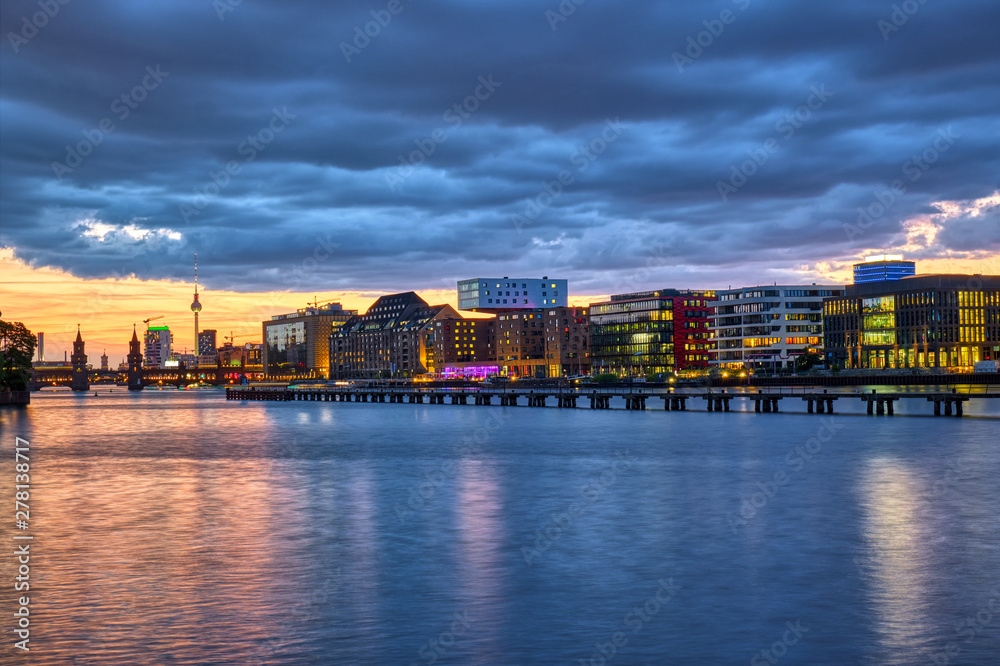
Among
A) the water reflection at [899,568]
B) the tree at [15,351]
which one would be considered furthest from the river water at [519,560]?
the tree at [15,351]

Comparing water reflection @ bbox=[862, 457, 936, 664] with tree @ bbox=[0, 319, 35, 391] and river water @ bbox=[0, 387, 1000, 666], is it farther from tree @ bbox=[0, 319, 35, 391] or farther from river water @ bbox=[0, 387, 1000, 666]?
tree @ bbox=[0, 319, 35, 391]

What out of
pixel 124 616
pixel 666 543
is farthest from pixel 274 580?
pixel 666 543

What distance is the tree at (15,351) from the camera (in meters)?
174

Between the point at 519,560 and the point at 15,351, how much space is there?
166576 mm

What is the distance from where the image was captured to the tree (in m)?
174

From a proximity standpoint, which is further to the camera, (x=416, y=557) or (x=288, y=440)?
(x=288, y=440)

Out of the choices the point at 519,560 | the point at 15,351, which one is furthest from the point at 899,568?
the point at 15,351

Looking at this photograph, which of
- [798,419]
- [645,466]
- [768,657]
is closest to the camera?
[768,657]

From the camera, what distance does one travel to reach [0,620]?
939 inches

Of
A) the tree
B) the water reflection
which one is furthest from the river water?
the tree

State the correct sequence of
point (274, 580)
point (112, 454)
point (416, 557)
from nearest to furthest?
point (274, 580), point (416, 557), point (112, 454)

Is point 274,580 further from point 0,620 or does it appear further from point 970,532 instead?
point 970,532

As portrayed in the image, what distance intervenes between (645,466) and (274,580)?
120ft

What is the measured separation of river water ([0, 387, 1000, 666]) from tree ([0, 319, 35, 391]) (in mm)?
117621
